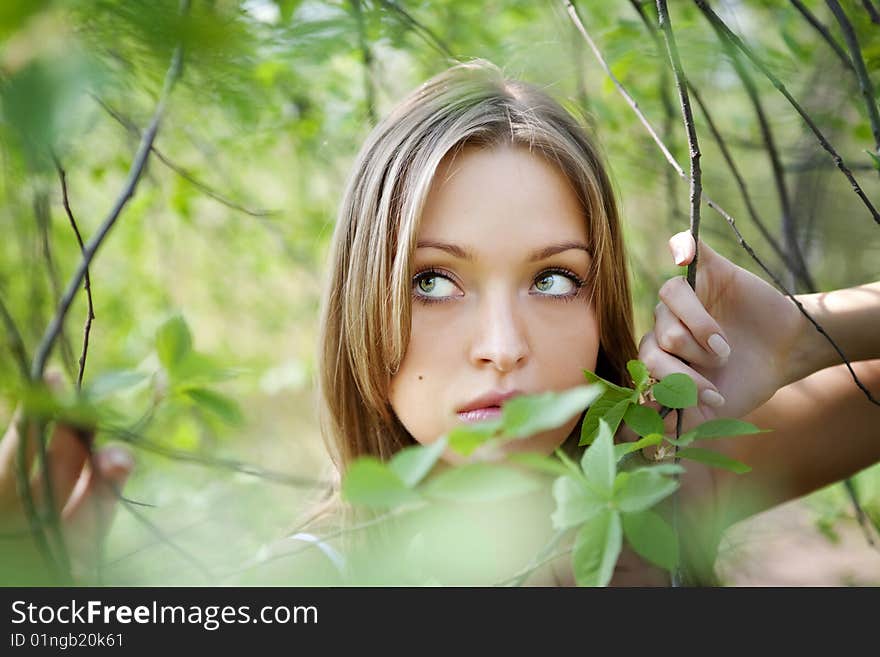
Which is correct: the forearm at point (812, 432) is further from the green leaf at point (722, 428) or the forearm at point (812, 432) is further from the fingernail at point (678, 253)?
the green leaf at point (722, 428)

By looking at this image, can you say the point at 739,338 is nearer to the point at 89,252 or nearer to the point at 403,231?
the point at 403,231

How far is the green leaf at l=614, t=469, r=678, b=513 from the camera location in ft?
1.45

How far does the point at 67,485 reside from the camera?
26.6 inches

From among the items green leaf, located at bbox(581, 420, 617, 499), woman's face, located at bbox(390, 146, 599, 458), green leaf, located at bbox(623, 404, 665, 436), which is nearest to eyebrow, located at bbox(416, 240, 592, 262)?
woman's face, located at bbox(390, 146, 599, 458)

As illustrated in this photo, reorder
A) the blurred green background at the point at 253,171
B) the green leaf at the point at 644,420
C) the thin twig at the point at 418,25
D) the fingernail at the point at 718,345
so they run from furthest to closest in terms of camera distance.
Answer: the thin twig at the point at 418,25
the fingernail at the point at 718,345
the green leaf at the point at 644,420
the blurred green background at the point at 253,171

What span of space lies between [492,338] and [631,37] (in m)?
0.70

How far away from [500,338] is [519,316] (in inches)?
2.1

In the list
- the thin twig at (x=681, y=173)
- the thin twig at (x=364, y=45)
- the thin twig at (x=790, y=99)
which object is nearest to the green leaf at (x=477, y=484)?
the thin twig at (x=681, y=173)

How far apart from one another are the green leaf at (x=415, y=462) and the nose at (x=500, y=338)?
1.07 ft

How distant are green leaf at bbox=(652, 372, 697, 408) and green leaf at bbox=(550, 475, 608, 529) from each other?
17cm

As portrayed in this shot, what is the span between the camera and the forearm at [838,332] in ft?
2.82

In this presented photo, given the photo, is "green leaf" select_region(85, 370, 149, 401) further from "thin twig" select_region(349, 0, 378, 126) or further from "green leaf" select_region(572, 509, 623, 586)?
"thin twig" select_region(349, 0, 378, 126)

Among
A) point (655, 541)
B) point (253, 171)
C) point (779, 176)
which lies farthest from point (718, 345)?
point (253, 171)

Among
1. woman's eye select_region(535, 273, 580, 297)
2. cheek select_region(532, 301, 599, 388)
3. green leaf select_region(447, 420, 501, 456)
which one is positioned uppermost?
woman's eye select_region(535, 273, 580, 297)
